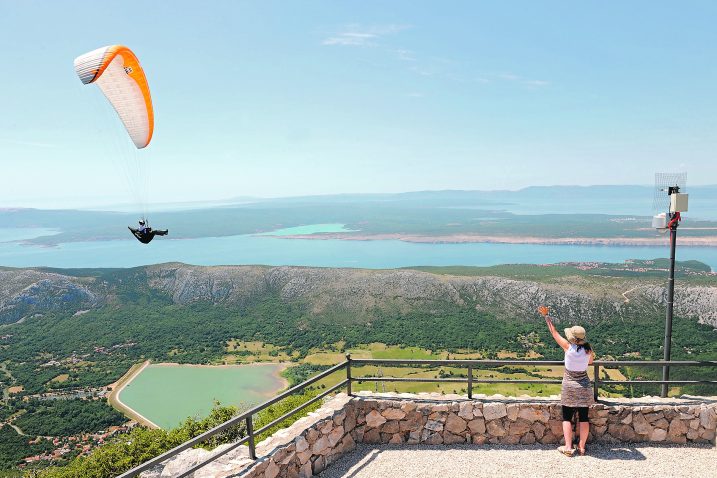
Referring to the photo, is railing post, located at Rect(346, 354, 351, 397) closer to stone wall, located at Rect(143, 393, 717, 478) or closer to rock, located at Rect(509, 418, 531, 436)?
stone wall, located at Rect(143, 393, 717, 478)

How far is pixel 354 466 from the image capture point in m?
5.99

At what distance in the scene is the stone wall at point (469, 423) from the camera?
6035 millimetres

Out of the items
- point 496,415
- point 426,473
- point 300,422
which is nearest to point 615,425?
point 496,415

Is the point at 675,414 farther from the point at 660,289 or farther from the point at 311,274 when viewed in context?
the point at 311,274

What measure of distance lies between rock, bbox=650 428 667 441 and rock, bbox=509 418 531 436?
1700mm

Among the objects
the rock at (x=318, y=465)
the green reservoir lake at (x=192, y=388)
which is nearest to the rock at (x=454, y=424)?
the rock at (x=318, y=465)

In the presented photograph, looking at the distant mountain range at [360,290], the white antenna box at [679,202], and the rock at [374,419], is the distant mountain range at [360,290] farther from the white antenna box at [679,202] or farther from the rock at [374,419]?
the rock at [374,419]

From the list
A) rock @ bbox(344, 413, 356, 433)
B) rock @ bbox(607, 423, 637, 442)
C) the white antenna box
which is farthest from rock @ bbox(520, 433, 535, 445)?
the white antenna box

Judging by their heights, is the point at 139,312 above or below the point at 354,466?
below

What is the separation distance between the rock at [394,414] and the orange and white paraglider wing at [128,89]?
8605mm

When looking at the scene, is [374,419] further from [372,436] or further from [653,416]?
[653,416]

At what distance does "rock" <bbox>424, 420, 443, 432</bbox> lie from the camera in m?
6.48

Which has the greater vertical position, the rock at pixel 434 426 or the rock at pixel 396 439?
the rock at pixel 434 426

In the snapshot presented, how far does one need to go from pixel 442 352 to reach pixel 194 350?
45.1 meters
